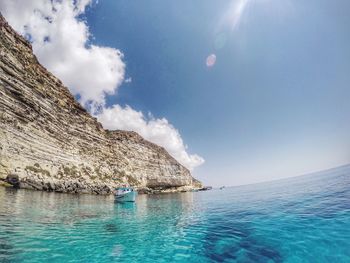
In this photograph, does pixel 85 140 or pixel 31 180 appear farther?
pixel 85 140

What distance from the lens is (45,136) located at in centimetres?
4825

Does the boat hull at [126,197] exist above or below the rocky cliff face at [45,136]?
below

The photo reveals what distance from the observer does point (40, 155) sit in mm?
44969

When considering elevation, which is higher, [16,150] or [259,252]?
[16,150]

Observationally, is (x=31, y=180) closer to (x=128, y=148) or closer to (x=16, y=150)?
(x=16, y=150)

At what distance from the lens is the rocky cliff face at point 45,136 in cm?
3950

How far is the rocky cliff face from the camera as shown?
130 ft

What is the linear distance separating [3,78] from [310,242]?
55101 mm

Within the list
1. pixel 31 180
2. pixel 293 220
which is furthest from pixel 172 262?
pixel 31 180

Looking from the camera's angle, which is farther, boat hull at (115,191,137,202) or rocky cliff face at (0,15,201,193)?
rocky cliff face at (0,15,201,193)

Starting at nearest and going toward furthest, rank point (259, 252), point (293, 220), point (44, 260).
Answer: point (44, 260), point (259, 252), point (293, 220)

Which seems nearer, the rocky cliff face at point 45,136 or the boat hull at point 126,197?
the boat hull at point 126,197

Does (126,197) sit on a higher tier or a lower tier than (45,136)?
lower

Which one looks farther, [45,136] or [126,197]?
[45,136]
